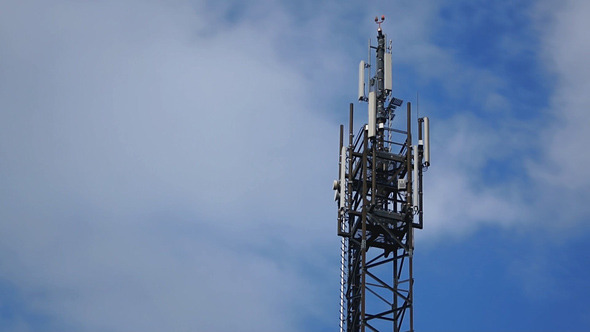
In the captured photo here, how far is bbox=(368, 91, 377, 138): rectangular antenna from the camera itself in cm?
10138

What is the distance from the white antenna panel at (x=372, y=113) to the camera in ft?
333

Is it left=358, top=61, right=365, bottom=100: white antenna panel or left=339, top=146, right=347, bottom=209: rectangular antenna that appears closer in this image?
left=339, top=146, right=347, bottom=209: rectangular antenna

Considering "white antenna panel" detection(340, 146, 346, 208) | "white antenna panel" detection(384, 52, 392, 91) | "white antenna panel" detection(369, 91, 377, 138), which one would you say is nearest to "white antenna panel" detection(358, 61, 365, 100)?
"white antenna panel" detection(384, 52, 392, 91)

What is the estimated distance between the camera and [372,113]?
10175cm

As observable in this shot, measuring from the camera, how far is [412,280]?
98.0m

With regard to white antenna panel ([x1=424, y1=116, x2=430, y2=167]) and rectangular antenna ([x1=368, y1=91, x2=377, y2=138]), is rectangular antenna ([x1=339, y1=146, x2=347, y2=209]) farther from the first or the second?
white antenna panel ([x1=424, y1=116, x2=430, y2=167])

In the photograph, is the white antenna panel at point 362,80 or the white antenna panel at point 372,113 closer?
the white antenna panel at point 372,113

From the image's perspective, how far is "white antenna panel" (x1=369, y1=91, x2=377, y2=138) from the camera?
10138cm

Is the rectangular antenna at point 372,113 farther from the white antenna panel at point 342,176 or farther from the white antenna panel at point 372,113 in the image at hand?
the white antenna panel at point 342,176

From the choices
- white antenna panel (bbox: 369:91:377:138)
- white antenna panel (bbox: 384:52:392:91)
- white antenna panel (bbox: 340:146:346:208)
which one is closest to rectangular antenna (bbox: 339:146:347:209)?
white antenna panel (bbox: 340:146:346:208)

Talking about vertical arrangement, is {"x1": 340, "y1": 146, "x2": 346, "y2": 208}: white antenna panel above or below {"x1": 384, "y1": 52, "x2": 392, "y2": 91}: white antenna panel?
below

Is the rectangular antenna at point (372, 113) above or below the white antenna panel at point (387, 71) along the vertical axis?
below

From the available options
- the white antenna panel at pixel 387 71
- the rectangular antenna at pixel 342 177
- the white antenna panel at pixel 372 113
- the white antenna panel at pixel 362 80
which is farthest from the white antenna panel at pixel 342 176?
the white antenna panel at pixel 387 71

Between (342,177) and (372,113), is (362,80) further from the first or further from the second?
(342,177)
